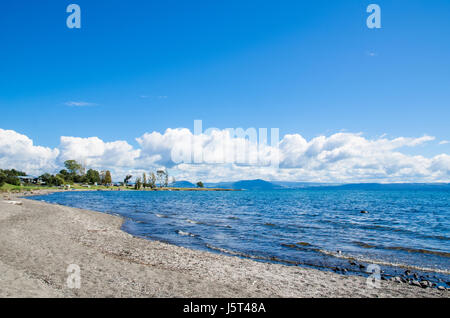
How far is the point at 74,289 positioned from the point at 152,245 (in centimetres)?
1151

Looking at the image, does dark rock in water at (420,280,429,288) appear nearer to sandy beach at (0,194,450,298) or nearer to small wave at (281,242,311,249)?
sandy beach at (0,194,450,298)

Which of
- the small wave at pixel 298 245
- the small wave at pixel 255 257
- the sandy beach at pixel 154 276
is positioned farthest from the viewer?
the small wave at pixel 298 245

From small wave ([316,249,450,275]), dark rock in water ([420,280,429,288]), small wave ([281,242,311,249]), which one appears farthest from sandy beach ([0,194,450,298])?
small wave ([281,242,311,249])

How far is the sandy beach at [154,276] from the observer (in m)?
11.1

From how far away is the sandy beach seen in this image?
11.1 m

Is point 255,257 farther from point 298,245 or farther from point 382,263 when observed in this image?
point 382,263

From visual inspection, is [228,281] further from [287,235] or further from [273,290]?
[287,235]

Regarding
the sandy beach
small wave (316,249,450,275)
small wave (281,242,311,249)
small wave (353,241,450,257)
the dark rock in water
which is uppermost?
the sandy beach

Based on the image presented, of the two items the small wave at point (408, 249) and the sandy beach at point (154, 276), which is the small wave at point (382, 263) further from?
the small wave at point (408, 249)

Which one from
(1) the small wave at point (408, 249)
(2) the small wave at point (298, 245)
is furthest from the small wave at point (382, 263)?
(1) the small wave at point (408, 249)

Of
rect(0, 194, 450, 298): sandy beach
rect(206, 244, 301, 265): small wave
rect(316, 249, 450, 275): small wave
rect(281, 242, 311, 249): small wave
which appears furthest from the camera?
rect(281, 242, 311, 249): small wave

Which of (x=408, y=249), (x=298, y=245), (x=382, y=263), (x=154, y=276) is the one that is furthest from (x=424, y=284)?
(x=154, y=276)

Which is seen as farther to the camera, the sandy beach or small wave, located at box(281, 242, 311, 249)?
small wave, located at box(281, 242, 311, 249)
